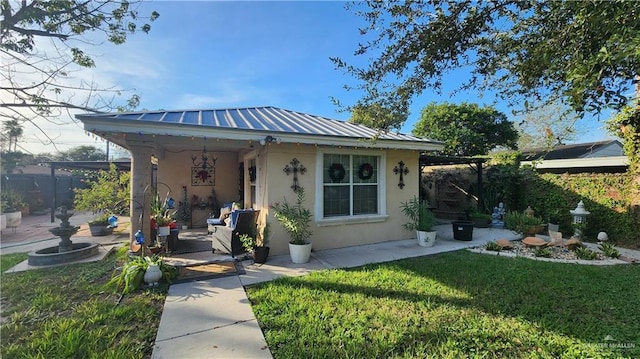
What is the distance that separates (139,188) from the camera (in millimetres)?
5883

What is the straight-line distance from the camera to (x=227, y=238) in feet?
20.2

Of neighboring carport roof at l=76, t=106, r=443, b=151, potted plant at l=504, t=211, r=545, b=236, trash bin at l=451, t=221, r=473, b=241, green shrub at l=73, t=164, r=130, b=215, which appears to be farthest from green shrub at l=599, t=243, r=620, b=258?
green shrub at l=73, t=164, r=130, b=215

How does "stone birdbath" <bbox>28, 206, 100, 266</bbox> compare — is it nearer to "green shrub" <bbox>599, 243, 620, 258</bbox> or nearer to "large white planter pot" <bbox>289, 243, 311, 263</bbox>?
"large white planter pot" <bbox>289, 243, 311, 263</bbox>

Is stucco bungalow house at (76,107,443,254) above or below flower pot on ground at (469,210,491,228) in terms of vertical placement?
above

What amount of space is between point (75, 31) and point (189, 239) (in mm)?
5664

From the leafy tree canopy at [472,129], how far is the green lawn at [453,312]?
13060mm

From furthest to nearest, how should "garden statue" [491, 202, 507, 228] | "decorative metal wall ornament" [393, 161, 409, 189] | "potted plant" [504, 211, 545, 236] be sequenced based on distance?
1. "garden statue" [491, 202, 507, 228]
2. "potted plant" [504, 211, 545, 236]
3. "decorative metal wall ornament" [393, 161, 409, 189]

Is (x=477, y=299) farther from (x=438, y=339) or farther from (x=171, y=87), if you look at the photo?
(x=171, y=87)

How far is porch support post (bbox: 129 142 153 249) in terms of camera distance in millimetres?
5848

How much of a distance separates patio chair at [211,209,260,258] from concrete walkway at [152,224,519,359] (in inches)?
14.7

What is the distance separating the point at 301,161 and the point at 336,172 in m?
1.04

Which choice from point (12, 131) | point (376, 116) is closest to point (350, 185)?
point (376, 116)

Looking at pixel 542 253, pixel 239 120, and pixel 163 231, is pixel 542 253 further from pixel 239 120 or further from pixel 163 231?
pixel 163 231

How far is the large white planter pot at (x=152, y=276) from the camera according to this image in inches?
179
